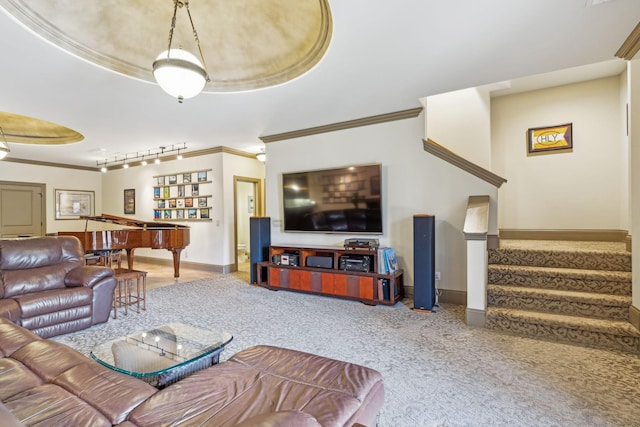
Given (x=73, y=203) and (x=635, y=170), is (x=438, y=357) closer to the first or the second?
(x=635, y=170)

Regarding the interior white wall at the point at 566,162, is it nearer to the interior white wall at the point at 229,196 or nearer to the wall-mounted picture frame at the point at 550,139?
the wall-mounted picture frame at the point at 550,139

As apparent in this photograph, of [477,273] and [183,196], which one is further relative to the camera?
[183,196]

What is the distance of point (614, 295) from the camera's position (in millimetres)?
2910

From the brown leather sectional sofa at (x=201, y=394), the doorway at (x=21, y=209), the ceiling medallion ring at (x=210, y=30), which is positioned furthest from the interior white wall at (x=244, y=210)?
the brown leather sectional sofa at (x=201, y=394)

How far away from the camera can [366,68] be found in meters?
2.91

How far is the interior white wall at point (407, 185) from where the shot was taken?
12.7ft

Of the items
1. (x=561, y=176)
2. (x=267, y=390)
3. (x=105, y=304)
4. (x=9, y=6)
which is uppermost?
(x=9, y=6)

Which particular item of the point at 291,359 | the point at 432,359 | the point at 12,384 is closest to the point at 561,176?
the point at 432,359

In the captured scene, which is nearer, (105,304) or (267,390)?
(267,390)

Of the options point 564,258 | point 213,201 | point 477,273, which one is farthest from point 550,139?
point 213,201

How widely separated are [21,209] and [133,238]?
4562 mm

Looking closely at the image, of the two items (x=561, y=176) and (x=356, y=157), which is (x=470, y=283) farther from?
(x=561, y=176)

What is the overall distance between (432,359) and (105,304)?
3369 mm

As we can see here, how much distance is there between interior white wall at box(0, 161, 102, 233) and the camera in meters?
6.91
